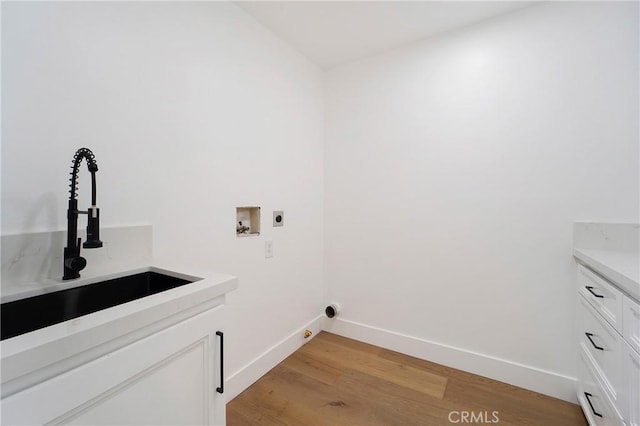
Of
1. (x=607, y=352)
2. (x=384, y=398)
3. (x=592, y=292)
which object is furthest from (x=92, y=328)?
(x=592, y=292)

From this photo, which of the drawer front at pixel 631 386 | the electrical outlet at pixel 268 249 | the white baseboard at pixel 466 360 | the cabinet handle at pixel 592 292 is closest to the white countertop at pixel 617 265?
the cabinet handle at pixel 592 292

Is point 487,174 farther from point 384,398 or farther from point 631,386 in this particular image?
point 384,398

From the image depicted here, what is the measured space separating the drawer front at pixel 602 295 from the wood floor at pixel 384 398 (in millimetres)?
698

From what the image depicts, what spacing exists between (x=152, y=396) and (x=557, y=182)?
2189mm

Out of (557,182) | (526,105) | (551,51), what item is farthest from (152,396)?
(551,51)

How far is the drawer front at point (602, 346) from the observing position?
3.54 feet

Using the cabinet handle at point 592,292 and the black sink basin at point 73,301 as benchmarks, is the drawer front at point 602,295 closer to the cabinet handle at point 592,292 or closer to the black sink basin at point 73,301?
the cabinet handle at point 592,292

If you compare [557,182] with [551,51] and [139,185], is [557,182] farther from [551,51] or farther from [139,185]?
[139,185]

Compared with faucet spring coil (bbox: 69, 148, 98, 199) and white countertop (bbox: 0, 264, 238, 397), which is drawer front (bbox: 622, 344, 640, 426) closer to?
white countertop (bbox: 0, 264, 238, 397)

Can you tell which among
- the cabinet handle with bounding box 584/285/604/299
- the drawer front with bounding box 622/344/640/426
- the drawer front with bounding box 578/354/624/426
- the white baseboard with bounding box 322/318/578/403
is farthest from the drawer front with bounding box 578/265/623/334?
the white baseboard with bounding box 322/318/578/403

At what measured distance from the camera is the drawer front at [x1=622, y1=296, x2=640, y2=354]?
36.3 inches

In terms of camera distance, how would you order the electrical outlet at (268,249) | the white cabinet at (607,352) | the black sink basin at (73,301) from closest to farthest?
the black sink basin at (73,301) < the white cabinet at (607,352) < the electrical outlet at (268,249)

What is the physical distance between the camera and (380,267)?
89.0 inches

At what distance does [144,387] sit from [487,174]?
2.07 m
